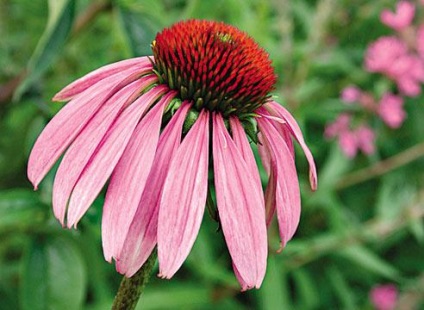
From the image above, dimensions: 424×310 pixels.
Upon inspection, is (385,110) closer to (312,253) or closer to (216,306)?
(312,253)

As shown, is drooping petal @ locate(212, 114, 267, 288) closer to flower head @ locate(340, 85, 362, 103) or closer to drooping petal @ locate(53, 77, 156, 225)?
drooping petal @ locate(53, 77, 156, 225)

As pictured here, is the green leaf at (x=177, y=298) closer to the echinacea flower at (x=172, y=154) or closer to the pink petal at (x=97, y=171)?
the echinacea flower at (x=172, y=154)

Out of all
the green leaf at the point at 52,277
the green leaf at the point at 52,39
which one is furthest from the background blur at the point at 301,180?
the green leaf at the point at 52,39

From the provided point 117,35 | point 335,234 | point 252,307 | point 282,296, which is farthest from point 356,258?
point 117,35

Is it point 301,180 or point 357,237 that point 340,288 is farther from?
point 301,180

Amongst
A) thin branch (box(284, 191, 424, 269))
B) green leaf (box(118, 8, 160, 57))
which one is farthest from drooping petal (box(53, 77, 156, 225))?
thin branch (box(284, 191, 424, 269))

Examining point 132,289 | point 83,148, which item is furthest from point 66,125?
point 132,289
